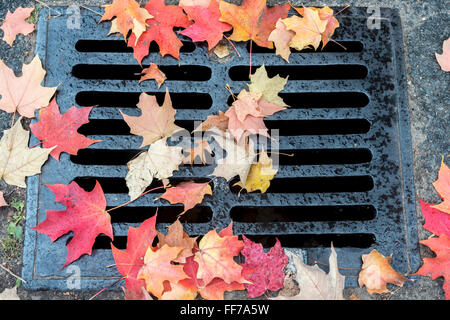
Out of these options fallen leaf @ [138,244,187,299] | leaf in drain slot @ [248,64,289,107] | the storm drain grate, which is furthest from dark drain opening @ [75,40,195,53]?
fallen leaf @ [138,244,187,299]

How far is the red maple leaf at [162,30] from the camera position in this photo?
177 cm

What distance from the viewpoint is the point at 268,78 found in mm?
1758

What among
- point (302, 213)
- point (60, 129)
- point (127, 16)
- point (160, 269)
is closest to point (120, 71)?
point (127, 16)

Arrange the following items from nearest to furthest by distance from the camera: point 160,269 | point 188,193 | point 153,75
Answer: point 160,269, point 188,193, point 153,75

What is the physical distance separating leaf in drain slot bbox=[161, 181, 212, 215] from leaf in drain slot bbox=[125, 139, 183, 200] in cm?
7

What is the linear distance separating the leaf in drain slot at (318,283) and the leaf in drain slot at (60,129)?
971mm

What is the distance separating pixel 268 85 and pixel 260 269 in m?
0.74

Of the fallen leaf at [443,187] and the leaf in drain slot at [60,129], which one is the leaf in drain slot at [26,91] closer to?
the leaf in drain slot at [60,129]

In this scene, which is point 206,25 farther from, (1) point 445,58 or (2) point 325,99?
(1) point 445,58

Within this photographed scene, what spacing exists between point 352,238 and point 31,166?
1.32m

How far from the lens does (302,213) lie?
1782 mm
